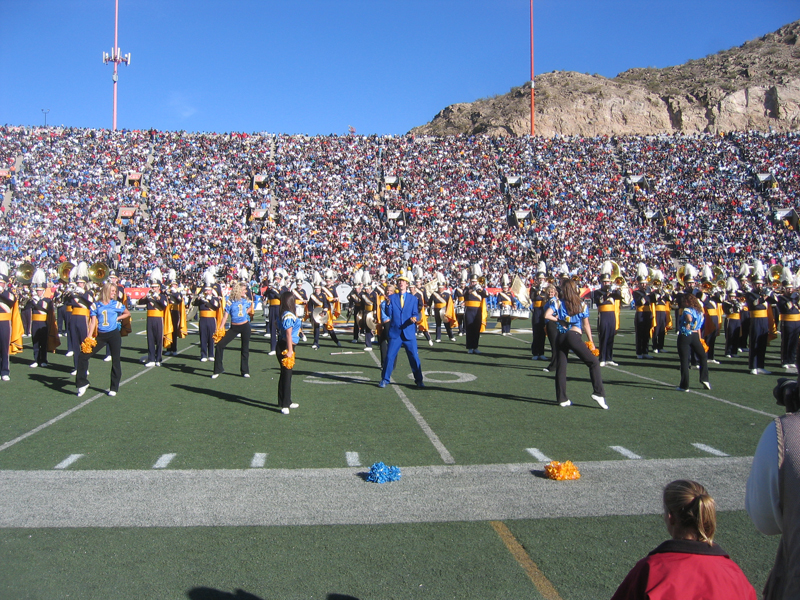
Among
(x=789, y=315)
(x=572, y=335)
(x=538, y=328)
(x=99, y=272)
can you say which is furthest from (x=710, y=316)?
(x=99, y=272)

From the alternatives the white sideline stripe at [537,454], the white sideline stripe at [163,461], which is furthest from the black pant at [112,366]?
the white sideline stripe at [537,454]

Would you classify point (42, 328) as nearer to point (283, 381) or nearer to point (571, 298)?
point (283, 381)

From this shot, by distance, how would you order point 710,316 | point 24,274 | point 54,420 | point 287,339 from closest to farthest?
point 54,420, point 287,339, point 710,316, point 24,274

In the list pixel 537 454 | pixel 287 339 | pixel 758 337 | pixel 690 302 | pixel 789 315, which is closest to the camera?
pixel 537 454

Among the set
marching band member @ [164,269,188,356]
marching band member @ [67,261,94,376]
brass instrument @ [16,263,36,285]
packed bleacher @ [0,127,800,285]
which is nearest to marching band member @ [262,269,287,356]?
marching band member @ [164,269,188,356]

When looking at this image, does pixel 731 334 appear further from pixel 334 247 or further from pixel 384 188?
pixel 384 188

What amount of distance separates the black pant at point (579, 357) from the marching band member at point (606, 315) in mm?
3824

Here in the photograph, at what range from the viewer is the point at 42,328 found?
11.3 meters

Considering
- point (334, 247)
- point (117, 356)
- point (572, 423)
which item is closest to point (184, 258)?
point (334, 247)

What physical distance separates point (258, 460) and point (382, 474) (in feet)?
4.23

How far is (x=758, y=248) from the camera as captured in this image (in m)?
33.3

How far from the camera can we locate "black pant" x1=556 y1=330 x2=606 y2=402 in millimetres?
7371

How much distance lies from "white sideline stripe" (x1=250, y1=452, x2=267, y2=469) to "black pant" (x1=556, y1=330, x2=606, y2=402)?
392cm

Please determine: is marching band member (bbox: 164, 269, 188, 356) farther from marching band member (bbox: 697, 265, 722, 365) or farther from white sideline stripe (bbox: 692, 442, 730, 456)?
marching band member (bbox: 697, 265, 722, 365)
